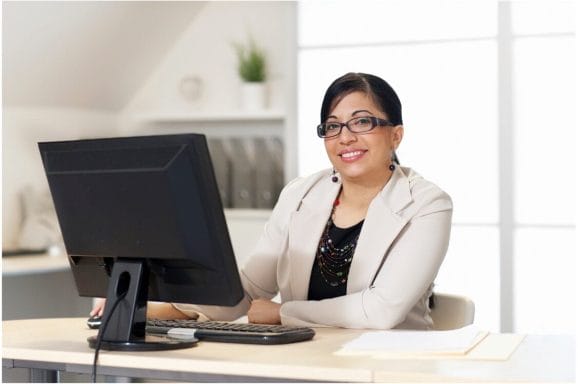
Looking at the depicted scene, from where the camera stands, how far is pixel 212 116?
5.52m

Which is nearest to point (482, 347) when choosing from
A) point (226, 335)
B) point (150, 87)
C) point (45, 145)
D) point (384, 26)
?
point (226, 335)

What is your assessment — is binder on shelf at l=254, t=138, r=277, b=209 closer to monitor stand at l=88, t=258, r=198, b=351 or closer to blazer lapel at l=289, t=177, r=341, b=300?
blazer lapel at l=289, t=177, r=341, b=300

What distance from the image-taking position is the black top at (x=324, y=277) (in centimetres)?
282

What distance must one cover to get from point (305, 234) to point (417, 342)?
0.88m

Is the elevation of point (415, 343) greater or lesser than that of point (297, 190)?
lesser

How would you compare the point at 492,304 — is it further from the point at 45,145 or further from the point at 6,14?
the point at 45,145

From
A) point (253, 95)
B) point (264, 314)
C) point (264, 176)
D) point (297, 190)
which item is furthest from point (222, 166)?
point (264, 314)

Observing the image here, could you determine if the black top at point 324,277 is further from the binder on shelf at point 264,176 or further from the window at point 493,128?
the binder on shelf at point 264,176

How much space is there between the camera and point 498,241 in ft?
16.8

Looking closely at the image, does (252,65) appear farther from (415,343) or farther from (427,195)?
(415,343)

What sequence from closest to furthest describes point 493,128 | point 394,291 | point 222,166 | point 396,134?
point 394,291 → point 396,134 → point 493,128 → point 222,166

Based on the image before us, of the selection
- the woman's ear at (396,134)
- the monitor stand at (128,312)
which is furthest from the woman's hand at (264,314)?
the woman's ear at (396,134)

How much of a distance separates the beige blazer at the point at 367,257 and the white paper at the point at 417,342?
234 millimetres

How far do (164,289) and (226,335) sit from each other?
Answer: 0.61 feet
